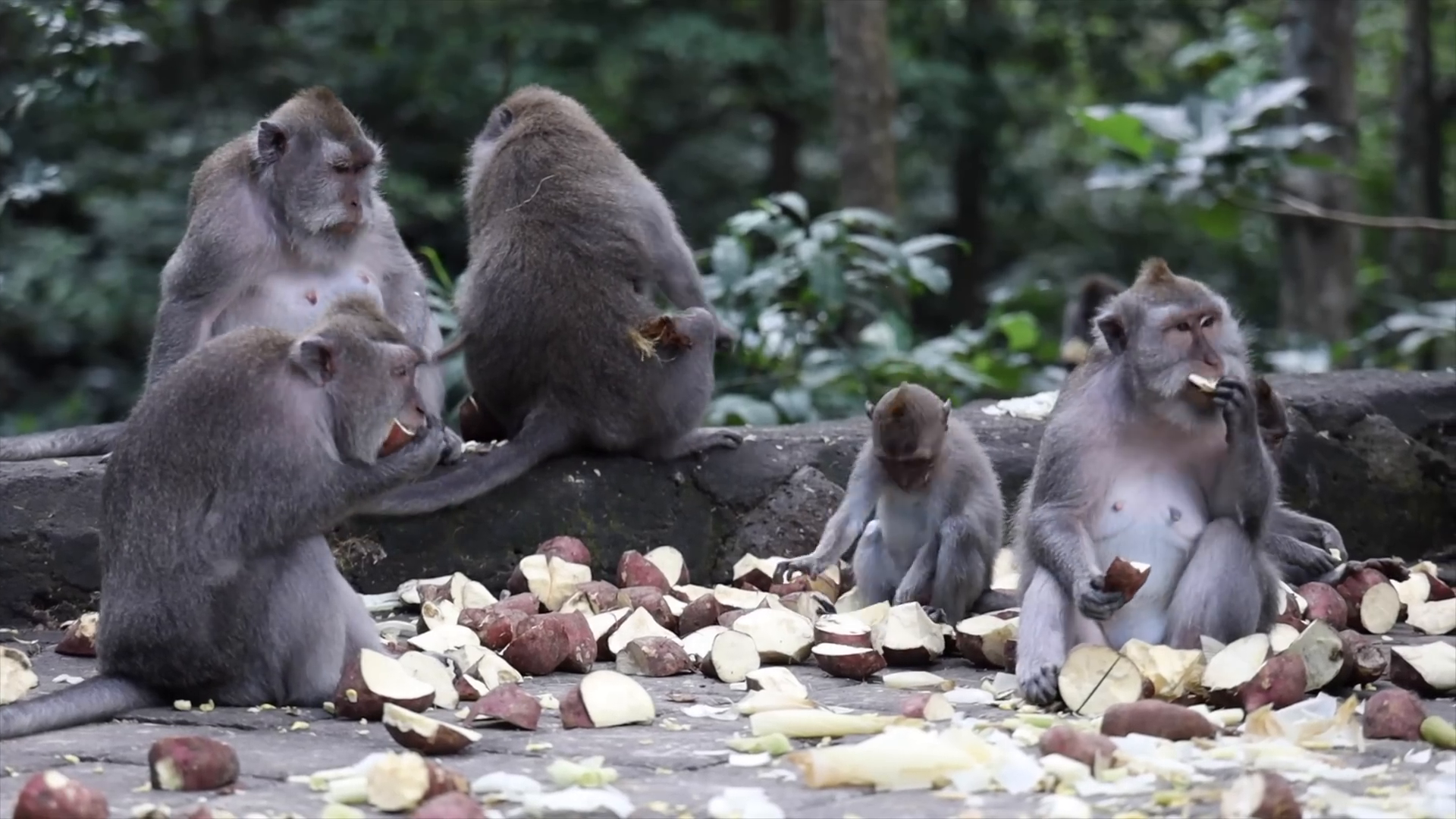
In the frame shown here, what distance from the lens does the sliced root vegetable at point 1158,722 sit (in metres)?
3.55

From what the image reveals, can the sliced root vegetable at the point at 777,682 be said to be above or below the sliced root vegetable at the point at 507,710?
below

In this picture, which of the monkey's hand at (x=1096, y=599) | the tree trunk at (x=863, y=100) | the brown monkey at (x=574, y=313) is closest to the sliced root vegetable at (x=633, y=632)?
the brown monkey at (x=574, y=313)

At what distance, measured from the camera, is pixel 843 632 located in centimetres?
475

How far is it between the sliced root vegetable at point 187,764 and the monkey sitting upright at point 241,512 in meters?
0.66

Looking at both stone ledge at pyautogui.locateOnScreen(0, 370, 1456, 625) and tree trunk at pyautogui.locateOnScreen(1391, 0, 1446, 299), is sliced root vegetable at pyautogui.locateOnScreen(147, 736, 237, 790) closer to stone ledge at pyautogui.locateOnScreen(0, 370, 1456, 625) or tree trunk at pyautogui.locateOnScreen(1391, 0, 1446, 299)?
stone ledge at pyautogui.locateOnScreen(0, 370, 1456, 625)

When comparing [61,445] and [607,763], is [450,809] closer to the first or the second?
[607,763]

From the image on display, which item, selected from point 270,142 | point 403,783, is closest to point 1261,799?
point 403,783

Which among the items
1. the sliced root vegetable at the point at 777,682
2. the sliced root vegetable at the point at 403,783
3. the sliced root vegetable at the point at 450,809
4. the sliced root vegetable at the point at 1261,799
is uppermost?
the sliced root vegetable at the point at 450,809

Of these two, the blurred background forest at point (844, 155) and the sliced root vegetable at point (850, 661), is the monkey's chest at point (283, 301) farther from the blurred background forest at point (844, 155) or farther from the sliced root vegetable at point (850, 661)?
the sliced root vegetable at point (850, 661)

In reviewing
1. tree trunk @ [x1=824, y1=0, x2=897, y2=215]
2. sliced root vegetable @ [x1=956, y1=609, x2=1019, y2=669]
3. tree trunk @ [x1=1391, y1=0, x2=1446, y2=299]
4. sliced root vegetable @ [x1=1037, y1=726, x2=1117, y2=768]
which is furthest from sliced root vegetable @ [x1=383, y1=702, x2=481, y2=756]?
tree trunk @ [x1=1391, y1=0, x2=1446, y2=299]

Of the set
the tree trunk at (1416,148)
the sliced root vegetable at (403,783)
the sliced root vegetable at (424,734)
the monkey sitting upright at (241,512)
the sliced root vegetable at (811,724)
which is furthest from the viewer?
the tree trunk at (1416,148)

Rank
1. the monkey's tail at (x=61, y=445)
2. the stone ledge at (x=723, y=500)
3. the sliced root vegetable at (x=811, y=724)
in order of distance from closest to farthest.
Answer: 1. the sliced root vegetable at (x=811, y=724)
2. the stone ledge at (x=723, y=500)
3. the monkey's tail at (x=61, y=445)

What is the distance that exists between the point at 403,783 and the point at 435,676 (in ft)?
3.41

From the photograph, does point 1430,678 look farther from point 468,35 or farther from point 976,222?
point 976,222
